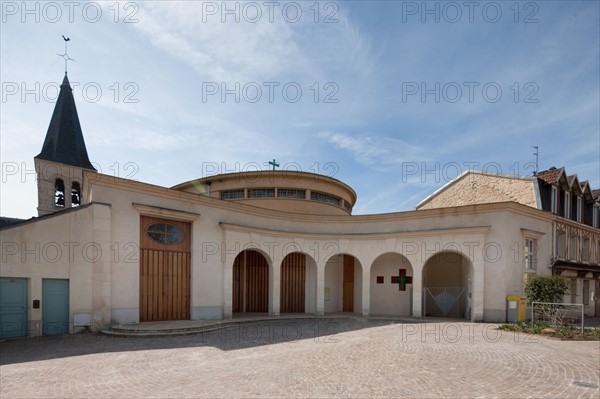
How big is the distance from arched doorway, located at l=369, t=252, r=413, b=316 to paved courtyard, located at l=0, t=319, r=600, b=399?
21.5ft

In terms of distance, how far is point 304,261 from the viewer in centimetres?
2011

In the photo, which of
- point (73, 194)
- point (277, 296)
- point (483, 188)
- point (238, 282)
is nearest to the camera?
point (277, 296)

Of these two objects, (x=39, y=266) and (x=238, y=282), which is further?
(x=238, y=282)

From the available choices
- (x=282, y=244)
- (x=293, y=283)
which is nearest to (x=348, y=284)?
(x=293, y=283)

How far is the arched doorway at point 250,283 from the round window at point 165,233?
4792 mm

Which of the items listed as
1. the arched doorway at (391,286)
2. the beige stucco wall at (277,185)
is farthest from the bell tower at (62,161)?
the arched doorway at (391,286)

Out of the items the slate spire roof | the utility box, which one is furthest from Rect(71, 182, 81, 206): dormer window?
the utility box

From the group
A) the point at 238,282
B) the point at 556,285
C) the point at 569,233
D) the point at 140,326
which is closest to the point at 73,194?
the point at 238,282

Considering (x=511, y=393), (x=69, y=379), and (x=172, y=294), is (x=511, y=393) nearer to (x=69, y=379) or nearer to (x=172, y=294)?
(x=69, y=379)

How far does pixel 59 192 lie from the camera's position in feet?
79.8

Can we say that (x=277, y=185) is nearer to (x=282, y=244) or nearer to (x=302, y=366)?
(x=282, y=244)

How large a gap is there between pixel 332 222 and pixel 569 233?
13412 millimetres

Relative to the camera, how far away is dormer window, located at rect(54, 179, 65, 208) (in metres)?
23.8

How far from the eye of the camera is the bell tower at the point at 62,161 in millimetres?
23406
